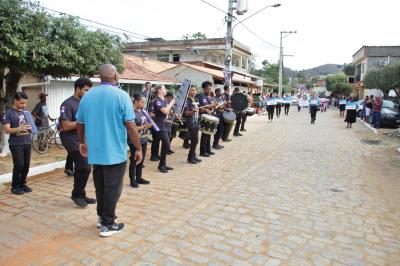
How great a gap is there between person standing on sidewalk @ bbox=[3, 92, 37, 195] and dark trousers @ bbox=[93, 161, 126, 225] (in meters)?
2.17

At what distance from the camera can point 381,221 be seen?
5031 millimetres

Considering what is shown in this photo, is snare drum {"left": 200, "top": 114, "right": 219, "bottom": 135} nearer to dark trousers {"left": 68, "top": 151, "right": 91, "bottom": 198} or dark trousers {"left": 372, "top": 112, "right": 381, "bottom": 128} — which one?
dark trousers {"left": 68, "top": 151, "right": 91, "bottom": 198}

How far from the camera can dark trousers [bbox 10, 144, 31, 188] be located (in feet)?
18.2

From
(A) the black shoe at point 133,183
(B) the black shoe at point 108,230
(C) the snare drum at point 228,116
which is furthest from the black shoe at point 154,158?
(B) the black shoe at point 108,230

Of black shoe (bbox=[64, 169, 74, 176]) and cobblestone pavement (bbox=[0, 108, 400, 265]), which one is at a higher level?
black shoe (bbox=[64, 169, 74, 176])

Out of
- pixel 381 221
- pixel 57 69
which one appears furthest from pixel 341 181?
pixel 57 69

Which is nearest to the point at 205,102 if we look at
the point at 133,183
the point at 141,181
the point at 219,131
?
the point at 219,131

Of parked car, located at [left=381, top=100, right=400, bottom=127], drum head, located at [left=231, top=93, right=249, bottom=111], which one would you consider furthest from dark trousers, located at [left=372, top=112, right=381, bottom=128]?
drum head, located at [left=231, top=93, right=249, bottom=111]

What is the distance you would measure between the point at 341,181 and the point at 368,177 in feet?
2.88

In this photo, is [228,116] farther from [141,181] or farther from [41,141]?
[41,141]

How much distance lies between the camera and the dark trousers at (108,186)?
4066mm

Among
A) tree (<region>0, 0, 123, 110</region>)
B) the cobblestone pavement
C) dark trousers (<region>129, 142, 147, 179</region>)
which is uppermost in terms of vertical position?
tree (<region>0, 0, 123, 110</region>)

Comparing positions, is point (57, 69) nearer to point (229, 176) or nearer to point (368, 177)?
point (229, 176)

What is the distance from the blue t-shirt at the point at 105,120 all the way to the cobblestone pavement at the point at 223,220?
1.01 meters
